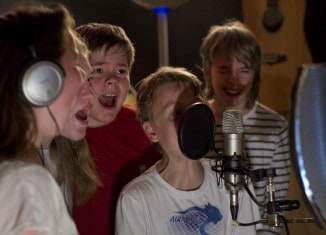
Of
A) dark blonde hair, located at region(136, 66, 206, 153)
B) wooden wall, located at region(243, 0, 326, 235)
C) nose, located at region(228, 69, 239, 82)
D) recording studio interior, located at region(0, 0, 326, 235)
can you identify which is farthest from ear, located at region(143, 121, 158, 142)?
wooden wall, located at region(243, 0, 326, 235)

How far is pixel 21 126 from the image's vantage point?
0.99 meters

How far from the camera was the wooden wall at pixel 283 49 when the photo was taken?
2861 mm

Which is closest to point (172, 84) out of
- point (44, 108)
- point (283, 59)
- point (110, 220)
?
point (110, 220)

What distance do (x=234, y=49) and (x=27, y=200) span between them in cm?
134

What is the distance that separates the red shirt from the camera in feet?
5.01

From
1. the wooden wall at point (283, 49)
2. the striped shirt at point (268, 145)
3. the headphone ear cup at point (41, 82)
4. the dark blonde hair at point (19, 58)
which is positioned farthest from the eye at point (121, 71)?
the wooden wall at point (283, 49)

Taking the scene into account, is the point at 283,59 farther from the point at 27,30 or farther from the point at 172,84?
the point at 27,30

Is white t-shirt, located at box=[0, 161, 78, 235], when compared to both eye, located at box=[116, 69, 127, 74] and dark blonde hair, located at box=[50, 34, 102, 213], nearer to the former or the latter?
dark blonde hair, located at box=[50, 34, 102, 213]

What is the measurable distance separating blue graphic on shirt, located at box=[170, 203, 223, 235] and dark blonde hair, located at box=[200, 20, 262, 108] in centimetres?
83

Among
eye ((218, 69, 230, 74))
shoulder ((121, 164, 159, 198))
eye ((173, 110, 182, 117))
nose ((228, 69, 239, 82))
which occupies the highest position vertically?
eye ((173, 110, 182, 117))

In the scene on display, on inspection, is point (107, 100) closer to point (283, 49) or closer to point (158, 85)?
point (158, 85)

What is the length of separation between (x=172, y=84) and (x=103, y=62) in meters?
0.25

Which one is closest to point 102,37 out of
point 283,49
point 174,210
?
point 174,210

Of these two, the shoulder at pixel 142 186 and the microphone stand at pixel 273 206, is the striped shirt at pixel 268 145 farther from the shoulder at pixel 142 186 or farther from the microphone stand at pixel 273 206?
the microphone stand at pixel 273 206
